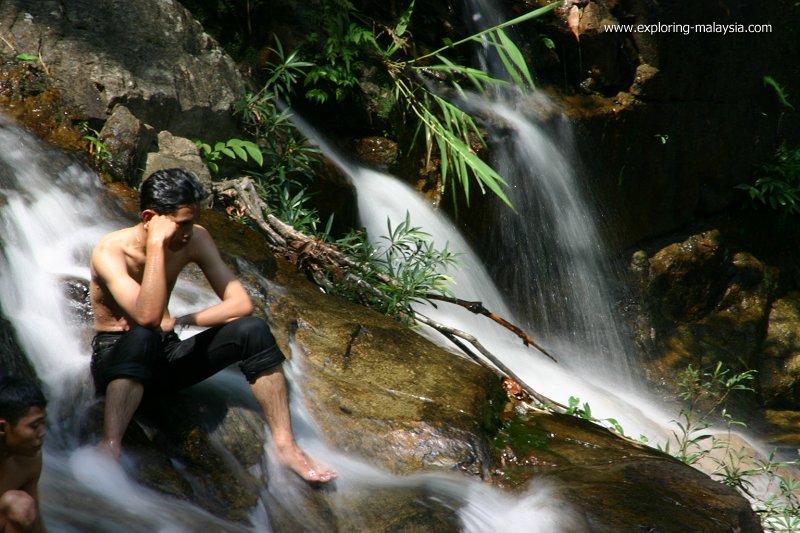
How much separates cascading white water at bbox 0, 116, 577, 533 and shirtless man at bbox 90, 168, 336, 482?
186 mm

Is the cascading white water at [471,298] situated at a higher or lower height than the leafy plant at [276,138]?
lower

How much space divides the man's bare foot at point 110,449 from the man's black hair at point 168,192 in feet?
2.97

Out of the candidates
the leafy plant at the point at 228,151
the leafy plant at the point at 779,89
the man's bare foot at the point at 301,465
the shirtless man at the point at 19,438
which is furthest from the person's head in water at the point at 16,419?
the leafy plant at the point at 779,89

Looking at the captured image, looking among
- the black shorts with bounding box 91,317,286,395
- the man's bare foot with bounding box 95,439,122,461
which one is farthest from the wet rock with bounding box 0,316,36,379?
the man's bare foot with bounding box 95,439,122,461

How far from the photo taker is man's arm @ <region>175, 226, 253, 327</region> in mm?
3645

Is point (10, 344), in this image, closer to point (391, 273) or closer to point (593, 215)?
point (391, 273)

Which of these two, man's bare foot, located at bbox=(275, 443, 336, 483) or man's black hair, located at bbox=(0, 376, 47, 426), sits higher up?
man's black hair, located at bbox=(0, 376, 47, 426)

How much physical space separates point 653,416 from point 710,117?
12.6ft

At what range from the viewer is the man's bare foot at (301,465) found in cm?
362

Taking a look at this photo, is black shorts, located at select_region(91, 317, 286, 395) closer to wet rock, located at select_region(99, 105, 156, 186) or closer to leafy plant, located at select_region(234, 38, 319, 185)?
wet rock, located at select_region(99, 105, 156, 186)

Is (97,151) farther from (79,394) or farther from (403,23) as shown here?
(403,23)

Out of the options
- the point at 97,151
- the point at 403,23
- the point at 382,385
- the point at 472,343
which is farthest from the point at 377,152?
the point at 382,385

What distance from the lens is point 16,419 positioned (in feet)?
8.20

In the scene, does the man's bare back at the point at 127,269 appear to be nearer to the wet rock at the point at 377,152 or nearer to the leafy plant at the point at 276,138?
the leafy plant at the point at 276,138
